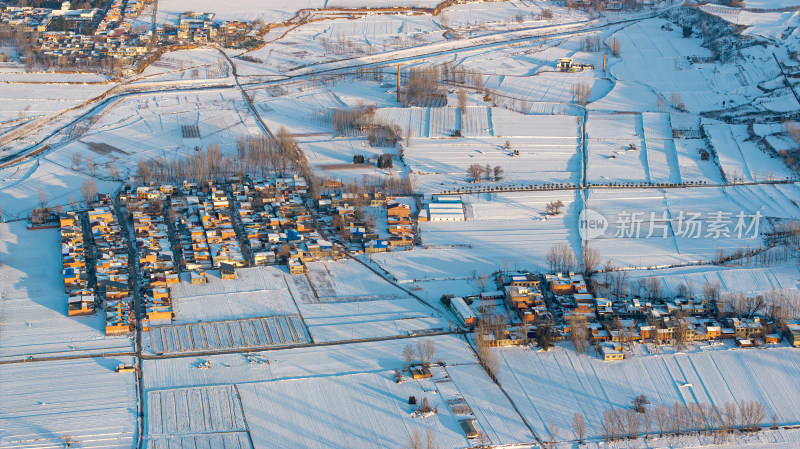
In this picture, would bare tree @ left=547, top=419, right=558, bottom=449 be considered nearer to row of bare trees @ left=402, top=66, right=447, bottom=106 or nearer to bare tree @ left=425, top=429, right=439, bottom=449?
bare tree @ left=425, top=429, right=439, bottom=449

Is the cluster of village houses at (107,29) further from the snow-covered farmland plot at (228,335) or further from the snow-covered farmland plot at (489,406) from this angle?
the snow-covered farmland plot at (489,406)

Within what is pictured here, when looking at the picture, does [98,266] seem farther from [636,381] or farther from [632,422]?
[632,422]

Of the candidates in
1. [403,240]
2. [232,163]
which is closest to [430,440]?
[403,240]

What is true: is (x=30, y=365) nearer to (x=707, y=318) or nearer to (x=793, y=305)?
(x=707, y=318)

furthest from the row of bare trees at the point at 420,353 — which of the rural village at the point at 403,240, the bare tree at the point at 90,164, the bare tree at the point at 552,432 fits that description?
the bare tree at the point at 90,164

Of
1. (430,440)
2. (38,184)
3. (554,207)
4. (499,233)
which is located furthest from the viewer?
(38,184)

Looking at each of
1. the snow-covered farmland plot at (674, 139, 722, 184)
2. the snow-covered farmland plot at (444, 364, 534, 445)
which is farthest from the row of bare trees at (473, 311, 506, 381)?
the snow-covered farmland plot at (674, 139, 722, 184)
